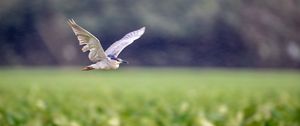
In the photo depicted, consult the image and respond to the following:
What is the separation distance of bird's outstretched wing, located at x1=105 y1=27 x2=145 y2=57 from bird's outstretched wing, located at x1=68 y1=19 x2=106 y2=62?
20 millimetres

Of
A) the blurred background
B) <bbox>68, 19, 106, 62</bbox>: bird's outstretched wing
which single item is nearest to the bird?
<bbox>68, 19, 106, 62</bbox>: bird's outstretched wing

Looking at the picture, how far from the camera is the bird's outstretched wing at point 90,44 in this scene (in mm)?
912

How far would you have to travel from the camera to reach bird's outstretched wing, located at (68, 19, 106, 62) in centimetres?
91

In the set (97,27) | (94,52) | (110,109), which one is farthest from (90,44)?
(110,109)

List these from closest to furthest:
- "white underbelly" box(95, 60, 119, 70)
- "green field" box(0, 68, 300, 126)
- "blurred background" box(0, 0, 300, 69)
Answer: "white underbelly" box(95, 60, 119, 70) < "blurred background" box(0, 0, 300, 69) < "green field" box(0, 68, 300, 126)

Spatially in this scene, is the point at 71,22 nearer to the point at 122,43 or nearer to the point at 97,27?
the point at 122,43

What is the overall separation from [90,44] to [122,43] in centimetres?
7

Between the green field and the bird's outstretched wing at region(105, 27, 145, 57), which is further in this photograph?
the green field

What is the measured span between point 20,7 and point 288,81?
511 centimetres

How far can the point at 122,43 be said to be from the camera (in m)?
0.98

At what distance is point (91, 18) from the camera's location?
1902 millimetres

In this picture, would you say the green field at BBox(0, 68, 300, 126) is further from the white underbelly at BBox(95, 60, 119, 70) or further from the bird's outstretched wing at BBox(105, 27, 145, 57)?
the white underbelly at BBox(95, 60, 119, 70)

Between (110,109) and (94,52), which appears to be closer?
(94,52)

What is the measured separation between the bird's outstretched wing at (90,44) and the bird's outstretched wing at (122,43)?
0.02 meters
